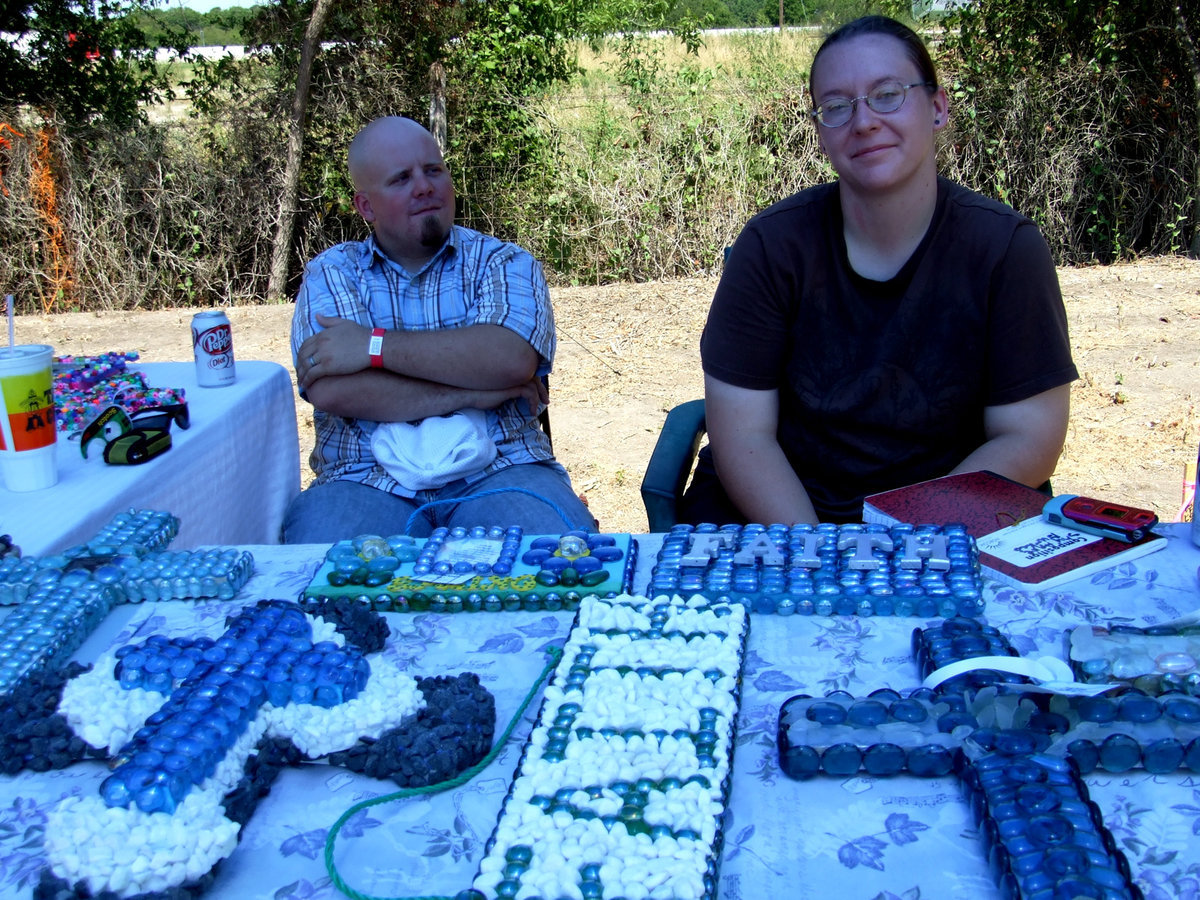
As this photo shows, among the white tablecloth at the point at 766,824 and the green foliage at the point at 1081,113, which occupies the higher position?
the green foliage at the point at 1081,113

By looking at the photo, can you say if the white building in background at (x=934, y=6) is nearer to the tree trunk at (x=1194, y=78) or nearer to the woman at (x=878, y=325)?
the tree trunk at (x=1194, y=78)

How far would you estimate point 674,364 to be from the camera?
20.1 ft

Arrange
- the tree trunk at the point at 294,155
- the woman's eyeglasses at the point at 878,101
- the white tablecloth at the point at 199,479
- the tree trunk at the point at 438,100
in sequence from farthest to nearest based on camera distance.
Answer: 1. the tree trunk at the point at 438,100
2. the tree trunk at the point at 294,155
3. the woman's eyeglasses at the point at 878,101
4. the white tablecloth at the point at 199,479

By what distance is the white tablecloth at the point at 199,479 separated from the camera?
1.83 m

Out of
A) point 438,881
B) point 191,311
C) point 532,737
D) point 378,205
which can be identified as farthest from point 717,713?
point 191,311

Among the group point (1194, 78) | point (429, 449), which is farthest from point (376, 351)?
point (1194, 78)

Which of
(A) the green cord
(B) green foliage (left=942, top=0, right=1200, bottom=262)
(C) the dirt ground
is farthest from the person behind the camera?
(B) green foliage (left=942, top=0, right=1200, bottom=262)

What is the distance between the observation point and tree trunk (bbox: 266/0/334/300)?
8.24 metres

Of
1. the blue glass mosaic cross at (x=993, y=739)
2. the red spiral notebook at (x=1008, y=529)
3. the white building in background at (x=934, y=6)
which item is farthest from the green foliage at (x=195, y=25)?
the blue glass mosaic cross at (x=993, y=739)

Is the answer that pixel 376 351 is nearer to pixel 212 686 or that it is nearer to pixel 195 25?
pixel 212 686

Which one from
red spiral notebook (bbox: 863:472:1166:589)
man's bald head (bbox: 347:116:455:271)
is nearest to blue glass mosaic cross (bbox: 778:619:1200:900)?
red spiral notebook (bbox: 863:472:1166:589)

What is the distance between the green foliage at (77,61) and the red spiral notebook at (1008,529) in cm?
843

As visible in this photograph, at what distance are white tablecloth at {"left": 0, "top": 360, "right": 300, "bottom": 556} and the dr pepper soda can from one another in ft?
0.09

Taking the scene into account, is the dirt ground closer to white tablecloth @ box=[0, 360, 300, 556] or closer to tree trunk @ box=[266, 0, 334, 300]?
tree trunk @ box=[266, 0, 334, 300]
